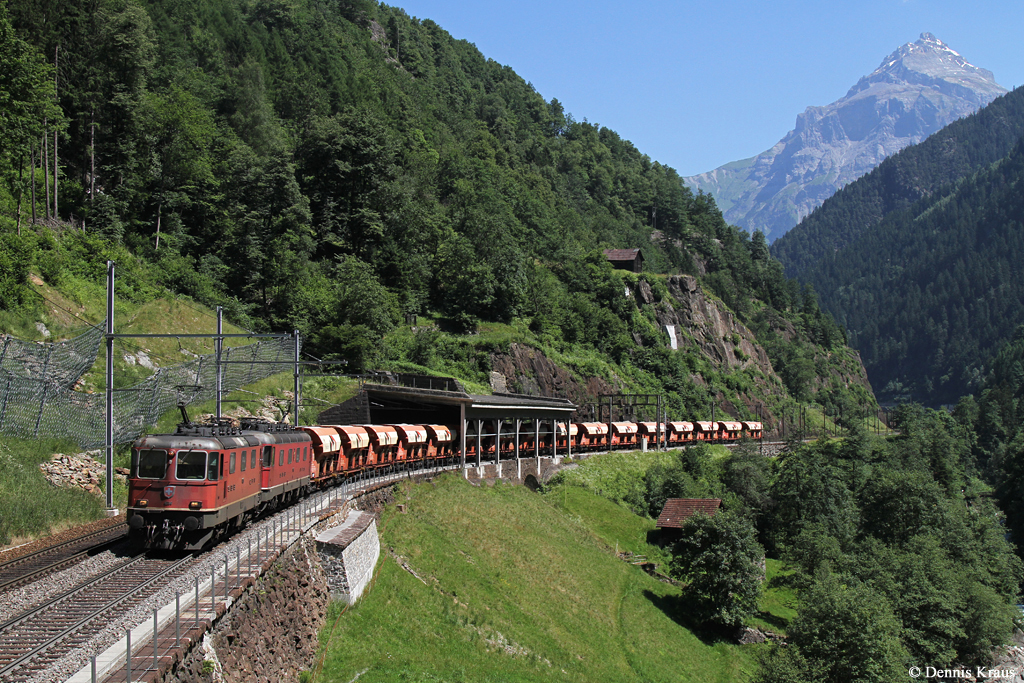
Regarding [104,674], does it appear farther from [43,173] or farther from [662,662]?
[43,173]

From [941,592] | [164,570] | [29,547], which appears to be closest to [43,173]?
[29,547]

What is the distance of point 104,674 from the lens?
1250 cm

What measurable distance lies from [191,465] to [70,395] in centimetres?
1373

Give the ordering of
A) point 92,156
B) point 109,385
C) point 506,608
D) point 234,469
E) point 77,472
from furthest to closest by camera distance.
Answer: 1. point 92,156
2. point 77,472
3. point 506,608
4. point 109,385
5. point 234,469

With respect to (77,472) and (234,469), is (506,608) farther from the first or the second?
(77,472)

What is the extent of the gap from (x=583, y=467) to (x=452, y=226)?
44171mm

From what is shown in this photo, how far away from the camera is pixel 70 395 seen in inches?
1241

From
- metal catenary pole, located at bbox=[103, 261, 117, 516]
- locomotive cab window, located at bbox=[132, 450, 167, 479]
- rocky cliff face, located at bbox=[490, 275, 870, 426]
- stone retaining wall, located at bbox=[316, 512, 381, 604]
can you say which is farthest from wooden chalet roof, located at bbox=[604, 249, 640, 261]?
locomotive cab window, located at bbox=[132, 450, 167, 479]

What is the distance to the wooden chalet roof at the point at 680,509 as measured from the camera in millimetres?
51469

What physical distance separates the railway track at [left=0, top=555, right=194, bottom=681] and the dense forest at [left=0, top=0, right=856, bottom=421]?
22.8 meters

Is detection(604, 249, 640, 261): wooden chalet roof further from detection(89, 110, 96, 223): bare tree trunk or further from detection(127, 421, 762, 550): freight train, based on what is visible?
detection(127, 421, 762, 550): freight train

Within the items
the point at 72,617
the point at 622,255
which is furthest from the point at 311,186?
the point at 72,617

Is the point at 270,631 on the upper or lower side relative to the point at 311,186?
lower

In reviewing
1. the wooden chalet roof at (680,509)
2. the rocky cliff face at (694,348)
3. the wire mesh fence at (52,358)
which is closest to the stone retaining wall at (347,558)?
the wire mesh fence at (52,358)
